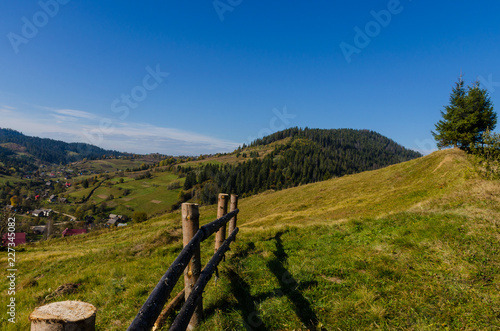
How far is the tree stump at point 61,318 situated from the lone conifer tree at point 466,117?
131 feet

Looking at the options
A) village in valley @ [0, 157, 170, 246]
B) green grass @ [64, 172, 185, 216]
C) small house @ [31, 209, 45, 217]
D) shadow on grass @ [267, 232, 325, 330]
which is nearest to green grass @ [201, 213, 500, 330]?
shadow on grass @ [267, 232, 325, 330]

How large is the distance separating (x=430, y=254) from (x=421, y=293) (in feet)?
7.13

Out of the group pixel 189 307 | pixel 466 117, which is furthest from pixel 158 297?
pixel 466 117

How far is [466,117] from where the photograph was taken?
29453mm

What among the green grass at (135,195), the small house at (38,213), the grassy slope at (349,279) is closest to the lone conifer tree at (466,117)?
the grassy slope at (349,279)

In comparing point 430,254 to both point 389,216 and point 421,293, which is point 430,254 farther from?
point 389,216

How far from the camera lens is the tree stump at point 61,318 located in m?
1.71

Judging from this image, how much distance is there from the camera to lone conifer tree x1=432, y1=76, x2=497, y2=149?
28.8 meters

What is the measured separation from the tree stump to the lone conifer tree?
39972 millimetres

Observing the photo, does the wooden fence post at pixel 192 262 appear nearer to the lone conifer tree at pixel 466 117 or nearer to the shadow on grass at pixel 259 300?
the shadow on grass at pixel 259 300

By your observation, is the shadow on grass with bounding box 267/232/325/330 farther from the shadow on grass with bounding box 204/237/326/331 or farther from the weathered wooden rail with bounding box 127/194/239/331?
the weathered wooden rail with bounding box 127/194/239/331

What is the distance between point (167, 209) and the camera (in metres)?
110

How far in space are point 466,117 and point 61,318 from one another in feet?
139

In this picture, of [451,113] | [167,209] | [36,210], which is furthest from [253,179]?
[36,210]
